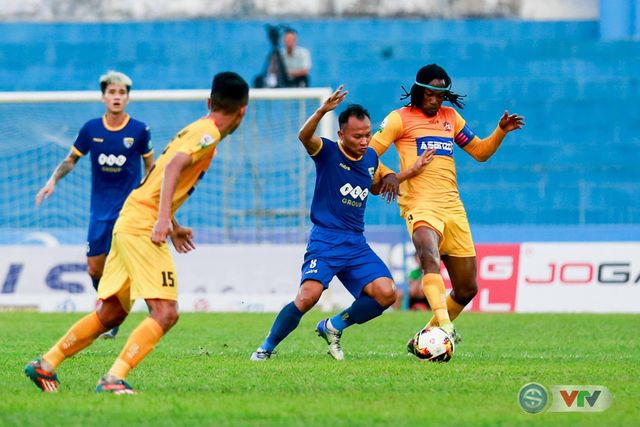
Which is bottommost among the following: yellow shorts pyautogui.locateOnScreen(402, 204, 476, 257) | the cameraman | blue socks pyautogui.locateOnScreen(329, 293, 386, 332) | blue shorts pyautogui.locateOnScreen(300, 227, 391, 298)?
blue socks pyautogui.locateOnScreen(329, 293, 386, 332)

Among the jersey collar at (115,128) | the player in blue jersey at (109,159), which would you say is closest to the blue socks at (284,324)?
the player in blue jersey at (109,159)

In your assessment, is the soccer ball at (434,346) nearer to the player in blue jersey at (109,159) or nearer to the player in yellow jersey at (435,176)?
the player in yellow jersey at (435,176)

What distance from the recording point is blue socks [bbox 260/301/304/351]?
9.80 meters

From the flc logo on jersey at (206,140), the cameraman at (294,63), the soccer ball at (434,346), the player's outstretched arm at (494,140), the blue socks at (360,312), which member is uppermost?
the cameraman at (294,63)

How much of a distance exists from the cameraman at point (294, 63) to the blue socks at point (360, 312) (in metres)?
13.7

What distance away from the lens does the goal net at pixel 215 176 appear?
19.2 metres

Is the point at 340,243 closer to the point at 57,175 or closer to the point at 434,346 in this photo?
the point at 434,346

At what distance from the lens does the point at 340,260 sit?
9836mm

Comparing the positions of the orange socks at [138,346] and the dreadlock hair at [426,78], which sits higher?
the dreadlock hair at [426,78]

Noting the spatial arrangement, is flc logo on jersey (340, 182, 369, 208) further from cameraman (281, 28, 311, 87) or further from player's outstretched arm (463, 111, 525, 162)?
cameraman (281, 28, 311, 87)

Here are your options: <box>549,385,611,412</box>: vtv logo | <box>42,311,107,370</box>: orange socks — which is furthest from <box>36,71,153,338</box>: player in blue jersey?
<box>549,385,611,412</box>: vtv logo

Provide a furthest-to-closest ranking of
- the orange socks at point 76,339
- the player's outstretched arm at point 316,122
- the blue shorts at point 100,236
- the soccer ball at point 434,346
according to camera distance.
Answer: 1. the blue shorts at point 100,236
2. the soccer ball at point 434,346
3. the player's outstretched arm at point 316,122
4. the orange socks at point 76,339

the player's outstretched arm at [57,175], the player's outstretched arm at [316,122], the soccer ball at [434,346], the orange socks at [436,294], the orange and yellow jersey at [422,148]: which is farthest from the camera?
the player's outstretched arm at [57,175]

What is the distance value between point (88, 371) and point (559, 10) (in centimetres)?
2284
